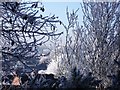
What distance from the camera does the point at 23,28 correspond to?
208cm

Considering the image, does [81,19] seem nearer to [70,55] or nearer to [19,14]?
[70,55]

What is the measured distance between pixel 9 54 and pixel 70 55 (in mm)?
2147

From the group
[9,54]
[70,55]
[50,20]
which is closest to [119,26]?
[70,55]

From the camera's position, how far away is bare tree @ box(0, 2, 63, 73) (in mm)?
2084

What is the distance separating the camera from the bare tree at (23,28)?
6.84 ft

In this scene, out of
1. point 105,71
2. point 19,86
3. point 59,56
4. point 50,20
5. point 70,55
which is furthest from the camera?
point 59,56

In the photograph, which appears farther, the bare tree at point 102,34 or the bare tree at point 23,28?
the bare tree at point 102,34

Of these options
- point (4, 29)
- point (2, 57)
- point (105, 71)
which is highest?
point (4, 29)

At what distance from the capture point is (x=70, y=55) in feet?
13.9

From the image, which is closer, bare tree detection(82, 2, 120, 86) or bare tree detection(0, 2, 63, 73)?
bare tree detection(0, 2, 63, 73)

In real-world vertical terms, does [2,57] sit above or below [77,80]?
above

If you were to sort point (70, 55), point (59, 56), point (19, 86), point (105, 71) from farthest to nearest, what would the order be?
1. point (59, 56)
2. point (70, 55)
3. point (105, 71)
4. point (19, 86)

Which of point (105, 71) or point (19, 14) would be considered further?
point (105, 71)

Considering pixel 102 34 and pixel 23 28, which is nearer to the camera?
pixel 23 28
